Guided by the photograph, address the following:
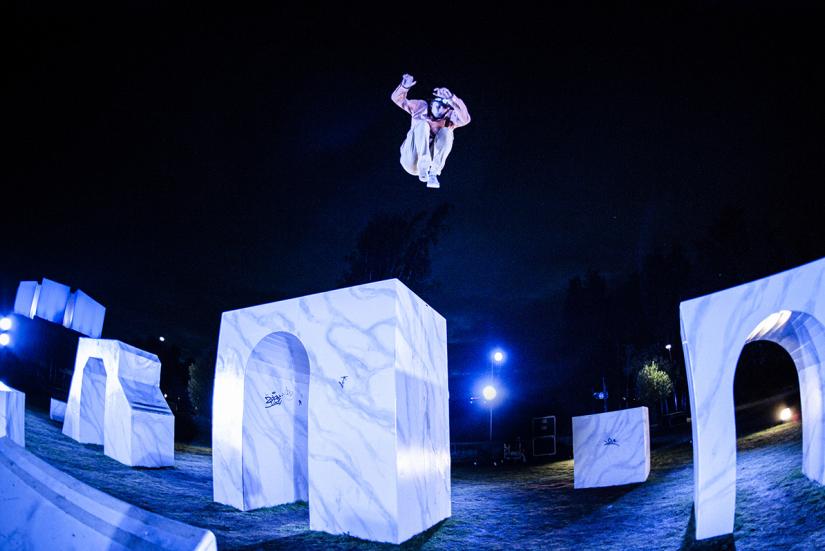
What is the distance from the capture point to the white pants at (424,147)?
28.6 ft

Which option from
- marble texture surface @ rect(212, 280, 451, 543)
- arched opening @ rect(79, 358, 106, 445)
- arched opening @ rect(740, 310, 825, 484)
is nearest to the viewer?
arched opening @ rect(740, 310, 825, 484)

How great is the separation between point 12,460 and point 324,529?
177 inches

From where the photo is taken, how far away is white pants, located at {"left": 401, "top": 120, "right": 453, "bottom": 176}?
343 inches

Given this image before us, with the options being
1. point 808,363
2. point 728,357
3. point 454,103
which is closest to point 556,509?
point 728,357

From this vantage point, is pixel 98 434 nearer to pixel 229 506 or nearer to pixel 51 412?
pixel 51 412

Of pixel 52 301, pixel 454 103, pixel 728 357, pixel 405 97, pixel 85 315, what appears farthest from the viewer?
pixel 85 315

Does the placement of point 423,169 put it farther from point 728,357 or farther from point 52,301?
point 52,301

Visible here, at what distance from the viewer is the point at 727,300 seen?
7.51 m

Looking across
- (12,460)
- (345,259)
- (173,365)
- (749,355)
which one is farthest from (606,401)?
(173,365)

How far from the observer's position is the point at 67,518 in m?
4.80

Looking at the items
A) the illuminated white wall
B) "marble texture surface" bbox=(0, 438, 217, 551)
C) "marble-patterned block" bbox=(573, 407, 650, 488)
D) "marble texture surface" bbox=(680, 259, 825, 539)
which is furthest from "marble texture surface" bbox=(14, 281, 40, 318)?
"marble texture surface" bbox=(680, 259, 825, 539)

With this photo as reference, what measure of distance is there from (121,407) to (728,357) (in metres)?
14.0

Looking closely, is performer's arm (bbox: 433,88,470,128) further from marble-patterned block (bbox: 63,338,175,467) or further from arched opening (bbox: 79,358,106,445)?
arched opening (bbox: 79,358,106,445)

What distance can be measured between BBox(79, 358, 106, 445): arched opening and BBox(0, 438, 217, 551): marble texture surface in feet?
33.6
